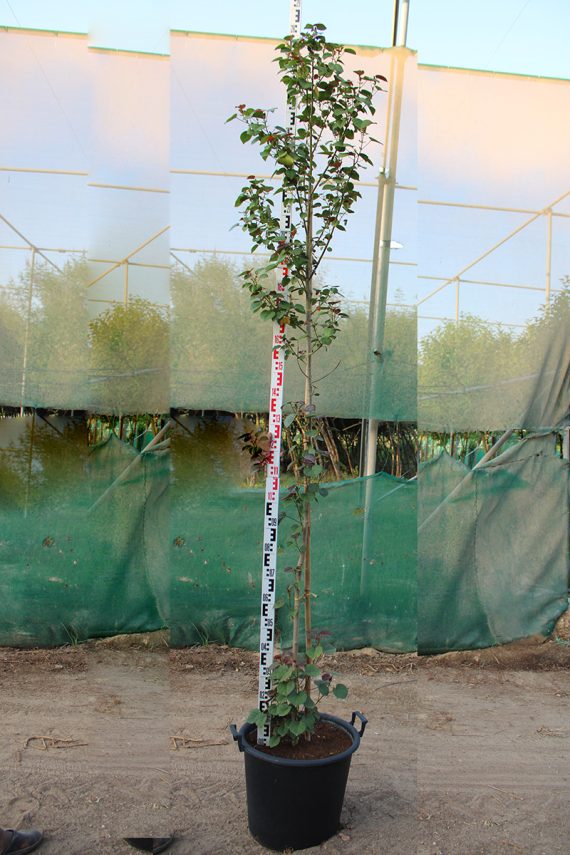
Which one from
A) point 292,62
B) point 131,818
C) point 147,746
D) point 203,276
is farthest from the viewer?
point 203,276

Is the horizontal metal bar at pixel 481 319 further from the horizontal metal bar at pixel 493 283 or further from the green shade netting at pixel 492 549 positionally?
the green shade netting at pixel 492 549

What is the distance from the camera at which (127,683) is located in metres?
3.59

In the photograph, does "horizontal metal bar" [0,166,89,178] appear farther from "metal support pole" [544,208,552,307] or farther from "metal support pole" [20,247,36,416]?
"metal support pole" [544,208,552,307]

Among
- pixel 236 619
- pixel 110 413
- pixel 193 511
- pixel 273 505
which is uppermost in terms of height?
pixel 110 413

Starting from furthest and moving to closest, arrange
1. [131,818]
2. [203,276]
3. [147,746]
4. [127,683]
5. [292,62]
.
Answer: [203,276] → [127,683] → [147,746] → [131,818] → [292,62]

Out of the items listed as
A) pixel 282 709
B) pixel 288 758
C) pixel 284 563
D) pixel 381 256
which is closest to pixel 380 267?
pixel 381 256

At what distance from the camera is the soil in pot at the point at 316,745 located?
2248 millimetres

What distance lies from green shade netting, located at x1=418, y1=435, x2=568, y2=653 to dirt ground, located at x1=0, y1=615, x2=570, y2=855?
166 mm

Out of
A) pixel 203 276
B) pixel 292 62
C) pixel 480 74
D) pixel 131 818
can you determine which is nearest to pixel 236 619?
pixel 131 818

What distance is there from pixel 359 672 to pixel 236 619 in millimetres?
776

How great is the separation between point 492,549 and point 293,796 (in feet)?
8.11

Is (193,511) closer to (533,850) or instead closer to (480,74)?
(533,850)

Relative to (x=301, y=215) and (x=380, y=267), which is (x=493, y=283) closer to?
(x=380, y=267)

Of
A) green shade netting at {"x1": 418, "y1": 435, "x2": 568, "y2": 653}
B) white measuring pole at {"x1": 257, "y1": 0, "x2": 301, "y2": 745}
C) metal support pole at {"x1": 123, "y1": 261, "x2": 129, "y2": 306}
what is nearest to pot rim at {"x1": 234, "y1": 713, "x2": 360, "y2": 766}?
white measuring pole at {"x1": 257, "y1": 0, "x2": 301, "y2": 745}
